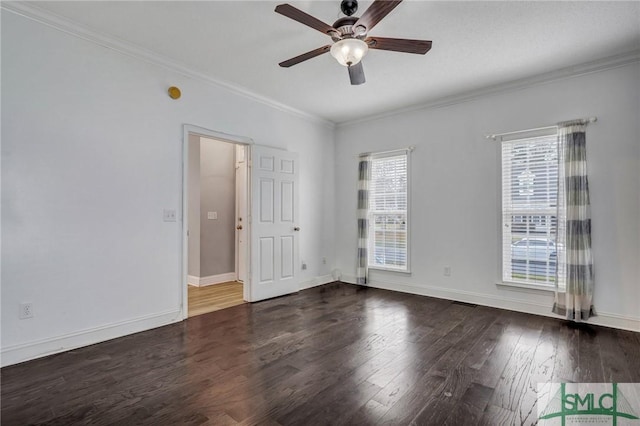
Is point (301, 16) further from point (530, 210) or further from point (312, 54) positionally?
point (530, 210)

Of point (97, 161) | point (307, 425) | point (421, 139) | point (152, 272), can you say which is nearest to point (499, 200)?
point (421, 139)

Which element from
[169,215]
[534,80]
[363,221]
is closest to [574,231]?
[534,80]

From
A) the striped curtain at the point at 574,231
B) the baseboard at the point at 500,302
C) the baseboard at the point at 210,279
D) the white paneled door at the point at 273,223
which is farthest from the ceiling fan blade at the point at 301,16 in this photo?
the baseboard at the point at 210,279

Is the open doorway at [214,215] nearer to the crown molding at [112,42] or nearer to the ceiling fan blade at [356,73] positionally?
the crown molding at [112,42]

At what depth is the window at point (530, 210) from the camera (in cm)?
375

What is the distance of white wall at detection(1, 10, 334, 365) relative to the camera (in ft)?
8.44

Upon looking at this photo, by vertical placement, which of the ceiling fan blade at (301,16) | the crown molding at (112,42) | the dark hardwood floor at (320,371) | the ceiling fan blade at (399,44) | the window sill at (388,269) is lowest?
the dark hardwood floor at (320,371)

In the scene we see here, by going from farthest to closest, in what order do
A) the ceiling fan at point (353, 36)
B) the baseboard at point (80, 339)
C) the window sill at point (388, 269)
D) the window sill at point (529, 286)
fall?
1. the window sill at point (388, 269)
2. the window sill at point (529, 286)
3. the baseboard at point (80, 339)
4. the ceiling fan at point (353, 36)

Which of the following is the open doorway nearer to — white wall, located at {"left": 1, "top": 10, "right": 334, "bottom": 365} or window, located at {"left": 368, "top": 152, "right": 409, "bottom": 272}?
white wall, located at {"left": 1, "top": 10, "right": 334, "bottom": 365}

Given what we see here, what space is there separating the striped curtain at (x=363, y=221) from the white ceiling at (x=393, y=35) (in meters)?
1.43

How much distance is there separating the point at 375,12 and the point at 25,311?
3.53 metres

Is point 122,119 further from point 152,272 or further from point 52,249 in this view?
point 152,272

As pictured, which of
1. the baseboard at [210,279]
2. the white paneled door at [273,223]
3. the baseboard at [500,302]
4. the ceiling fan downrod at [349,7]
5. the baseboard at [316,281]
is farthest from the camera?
the baseboard at [210,279]

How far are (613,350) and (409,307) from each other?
6.36 feet
